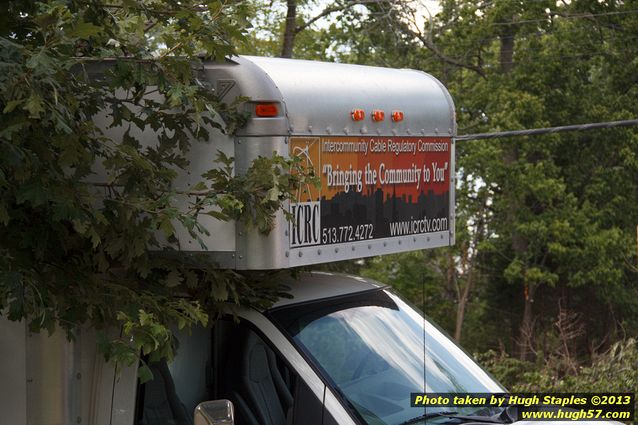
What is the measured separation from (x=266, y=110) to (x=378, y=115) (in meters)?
0.91

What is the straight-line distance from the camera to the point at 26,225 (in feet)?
13.2

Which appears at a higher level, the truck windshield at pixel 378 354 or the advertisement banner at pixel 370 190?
the advertisement banner at pixel 370 190

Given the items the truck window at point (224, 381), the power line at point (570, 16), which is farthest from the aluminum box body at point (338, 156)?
the power line at point (570, 16)

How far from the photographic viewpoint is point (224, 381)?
14.9ft

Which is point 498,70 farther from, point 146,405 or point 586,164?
point 146,405

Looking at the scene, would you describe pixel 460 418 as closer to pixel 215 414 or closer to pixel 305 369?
pixel 305 369

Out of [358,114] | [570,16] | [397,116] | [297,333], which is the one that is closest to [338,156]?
[358,114]

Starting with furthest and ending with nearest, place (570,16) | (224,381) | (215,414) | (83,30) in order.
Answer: (570,16) < (224,381) < (215,414) < (83,30)

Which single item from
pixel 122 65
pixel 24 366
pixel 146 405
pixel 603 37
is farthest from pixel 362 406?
pixel 603 37

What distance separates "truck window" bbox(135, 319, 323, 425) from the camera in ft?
14.3

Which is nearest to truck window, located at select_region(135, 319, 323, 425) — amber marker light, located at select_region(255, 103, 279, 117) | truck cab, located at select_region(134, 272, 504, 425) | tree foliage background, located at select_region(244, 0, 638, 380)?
truck cab, located at select_region(134, 272, 504, 425)

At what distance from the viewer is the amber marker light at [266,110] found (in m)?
4.23

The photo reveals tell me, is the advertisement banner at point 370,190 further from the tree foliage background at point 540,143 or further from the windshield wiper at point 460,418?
the tree foliage background at point 540,143

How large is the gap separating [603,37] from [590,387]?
19.3 meters
